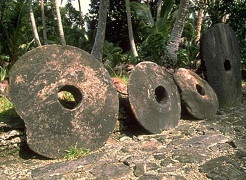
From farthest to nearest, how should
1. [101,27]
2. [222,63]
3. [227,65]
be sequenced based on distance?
[101,27] < [227,65] < [222,63]

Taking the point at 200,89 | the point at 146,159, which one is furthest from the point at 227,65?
the point at 146,159

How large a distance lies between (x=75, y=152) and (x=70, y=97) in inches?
45.5

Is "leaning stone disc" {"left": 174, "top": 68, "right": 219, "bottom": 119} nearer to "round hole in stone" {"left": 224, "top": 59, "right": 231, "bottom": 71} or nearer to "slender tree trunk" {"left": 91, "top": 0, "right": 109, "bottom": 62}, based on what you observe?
"round hole in stone" {"left": 224, "top": 59, "right": 231, "bottom": 71}

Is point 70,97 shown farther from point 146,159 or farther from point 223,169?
point 223,169

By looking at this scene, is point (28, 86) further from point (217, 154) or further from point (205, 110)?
point (205, 110)

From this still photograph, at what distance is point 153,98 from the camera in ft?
15.7

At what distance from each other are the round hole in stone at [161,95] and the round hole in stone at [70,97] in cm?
140

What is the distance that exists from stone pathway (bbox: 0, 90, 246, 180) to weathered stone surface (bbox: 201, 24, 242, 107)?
1685mm

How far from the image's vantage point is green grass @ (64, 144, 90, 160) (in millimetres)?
3672

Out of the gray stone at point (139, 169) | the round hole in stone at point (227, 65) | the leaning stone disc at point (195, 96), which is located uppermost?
the round hole in stone at point (227, 65)

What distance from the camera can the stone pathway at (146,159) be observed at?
3.24 metres

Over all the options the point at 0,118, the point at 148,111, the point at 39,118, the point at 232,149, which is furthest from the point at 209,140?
the point at 0,118

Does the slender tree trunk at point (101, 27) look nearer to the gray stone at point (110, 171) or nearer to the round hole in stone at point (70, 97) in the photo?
the round hole in stone at point (70, 97)

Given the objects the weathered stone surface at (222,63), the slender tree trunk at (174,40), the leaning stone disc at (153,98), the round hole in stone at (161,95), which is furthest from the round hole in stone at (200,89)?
the slender tree trunk at (174,40)
